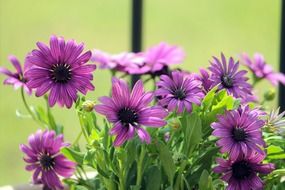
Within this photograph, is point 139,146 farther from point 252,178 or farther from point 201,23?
point 201,23

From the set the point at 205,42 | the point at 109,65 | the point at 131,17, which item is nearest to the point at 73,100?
the point at 109,65

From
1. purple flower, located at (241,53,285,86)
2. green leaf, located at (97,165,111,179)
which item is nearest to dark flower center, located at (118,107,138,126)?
green leaf, located at (97,165,111,179)

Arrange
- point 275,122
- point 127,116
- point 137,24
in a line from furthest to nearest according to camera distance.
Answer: point 137,24 → point 275,122 → point 127,116

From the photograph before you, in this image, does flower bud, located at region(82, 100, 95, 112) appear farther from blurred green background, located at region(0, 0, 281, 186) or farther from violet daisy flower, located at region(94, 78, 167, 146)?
blurred green background, located at region(0, 0, 281, 186)

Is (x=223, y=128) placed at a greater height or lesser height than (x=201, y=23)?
lesser

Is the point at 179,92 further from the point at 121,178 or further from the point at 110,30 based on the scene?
the point at 110,30

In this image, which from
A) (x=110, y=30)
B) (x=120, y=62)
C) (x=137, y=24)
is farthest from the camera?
(x=110, y=30)

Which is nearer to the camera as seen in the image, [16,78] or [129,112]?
[129,112]

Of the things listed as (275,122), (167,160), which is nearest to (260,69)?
(275,122)
